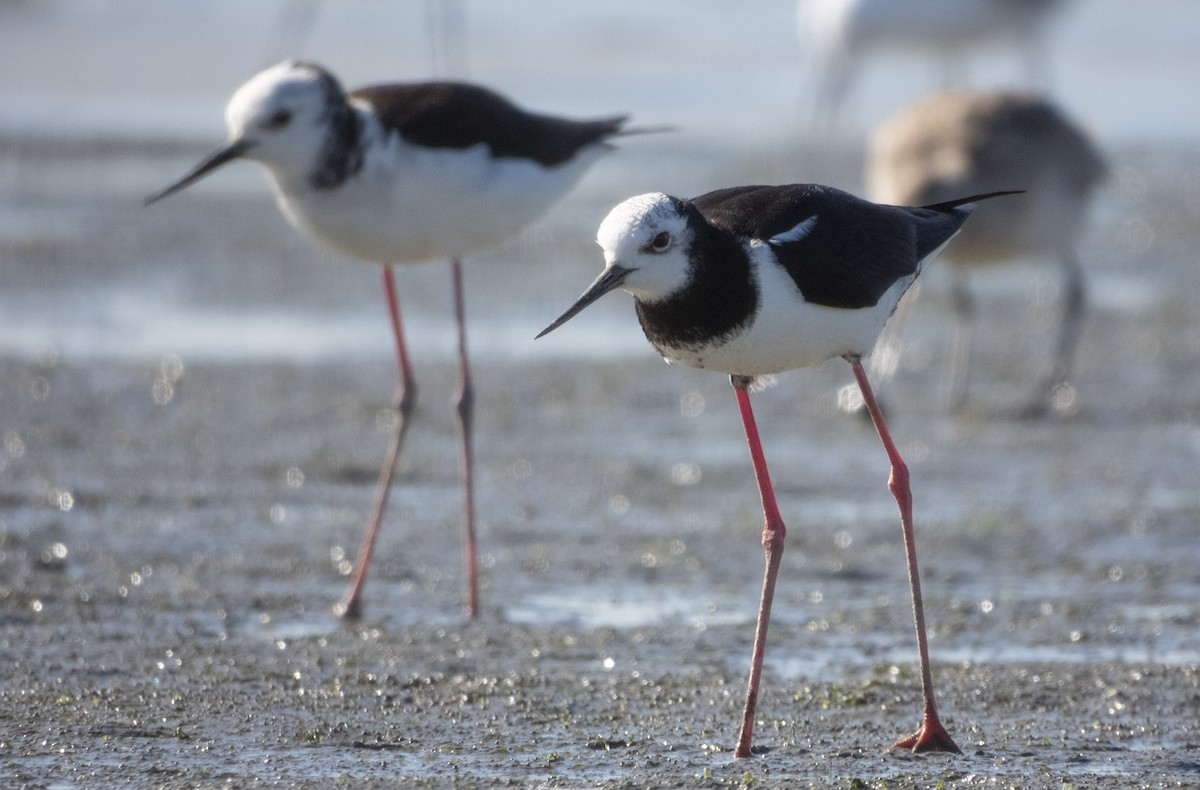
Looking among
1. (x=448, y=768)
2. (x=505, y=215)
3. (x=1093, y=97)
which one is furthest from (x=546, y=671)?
(x=1093, y=97)

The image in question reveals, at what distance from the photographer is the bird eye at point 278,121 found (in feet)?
18.2

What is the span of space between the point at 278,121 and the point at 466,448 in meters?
1.26

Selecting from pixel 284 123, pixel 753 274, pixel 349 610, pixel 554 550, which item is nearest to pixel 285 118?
pixel 284 123

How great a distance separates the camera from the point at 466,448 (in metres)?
5.98

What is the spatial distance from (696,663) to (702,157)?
31.1 ft

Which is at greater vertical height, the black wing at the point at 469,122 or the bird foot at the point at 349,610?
the black wing at the point at 469,122

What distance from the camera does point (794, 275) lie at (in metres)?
4.15

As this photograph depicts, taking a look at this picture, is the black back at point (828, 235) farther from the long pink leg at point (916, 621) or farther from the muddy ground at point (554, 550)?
the muddy ground at point (554, 550)

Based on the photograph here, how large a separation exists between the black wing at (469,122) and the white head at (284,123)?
9.2 inches

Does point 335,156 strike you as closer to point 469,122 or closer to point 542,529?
point 469,122

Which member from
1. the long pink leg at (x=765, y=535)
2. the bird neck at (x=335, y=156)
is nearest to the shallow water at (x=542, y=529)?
the long pink leg at (x=765, y=535)

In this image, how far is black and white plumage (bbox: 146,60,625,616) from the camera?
556cm

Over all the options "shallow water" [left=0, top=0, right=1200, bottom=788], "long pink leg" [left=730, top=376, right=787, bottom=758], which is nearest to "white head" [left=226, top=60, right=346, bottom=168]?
"shallow water" [left=0, top=0, right=1200, bottom=788]

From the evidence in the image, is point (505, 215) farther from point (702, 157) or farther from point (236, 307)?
point (702, 157)
